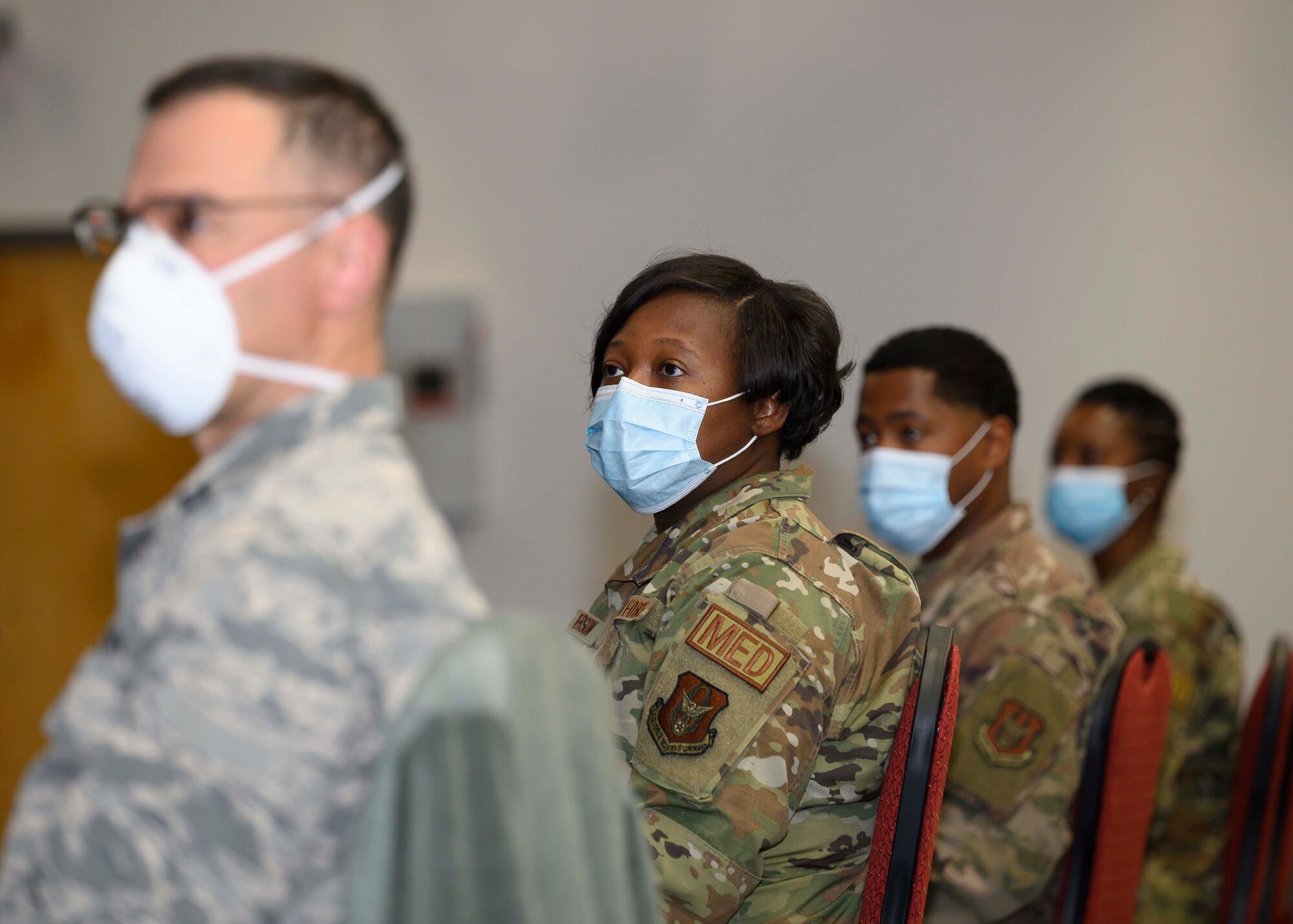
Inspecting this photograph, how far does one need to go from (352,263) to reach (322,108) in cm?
13

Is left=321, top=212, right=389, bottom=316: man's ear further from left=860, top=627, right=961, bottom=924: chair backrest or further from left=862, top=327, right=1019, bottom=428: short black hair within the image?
left=862, top=327, right=1019, bottom=428: short black hair

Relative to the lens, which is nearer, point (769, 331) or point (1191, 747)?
point (769, 331)

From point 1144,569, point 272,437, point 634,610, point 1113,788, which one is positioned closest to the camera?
point 272,437

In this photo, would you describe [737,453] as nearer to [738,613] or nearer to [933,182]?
[738,613]

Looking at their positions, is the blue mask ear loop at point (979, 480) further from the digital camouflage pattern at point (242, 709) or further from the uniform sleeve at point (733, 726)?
the digital camouflage pattern at point (242, 709)

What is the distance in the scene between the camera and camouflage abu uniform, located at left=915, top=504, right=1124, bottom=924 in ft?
6.23

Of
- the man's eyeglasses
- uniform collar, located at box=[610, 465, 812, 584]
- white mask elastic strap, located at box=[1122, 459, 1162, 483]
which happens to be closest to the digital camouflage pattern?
the man's eyeglasses

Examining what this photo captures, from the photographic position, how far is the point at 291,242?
101 centimetres

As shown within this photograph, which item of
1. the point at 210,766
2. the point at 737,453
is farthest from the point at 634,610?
the point at 210,766

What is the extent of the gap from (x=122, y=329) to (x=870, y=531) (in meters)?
1.71

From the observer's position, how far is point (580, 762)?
938 mm

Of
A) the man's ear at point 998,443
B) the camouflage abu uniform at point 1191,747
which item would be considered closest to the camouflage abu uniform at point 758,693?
the man's ear at point 998,443

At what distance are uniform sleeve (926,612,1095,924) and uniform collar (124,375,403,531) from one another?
1276 millimetres

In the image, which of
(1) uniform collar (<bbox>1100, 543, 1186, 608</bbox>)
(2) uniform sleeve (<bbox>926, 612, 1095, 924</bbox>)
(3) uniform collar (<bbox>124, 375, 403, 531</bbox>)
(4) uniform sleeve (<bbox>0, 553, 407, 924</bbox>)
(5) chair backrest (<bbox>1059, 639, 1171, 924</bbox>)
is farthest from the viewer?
(1) uniform collar (<bbox>1100, 543, 1186, 608</bbox>)
